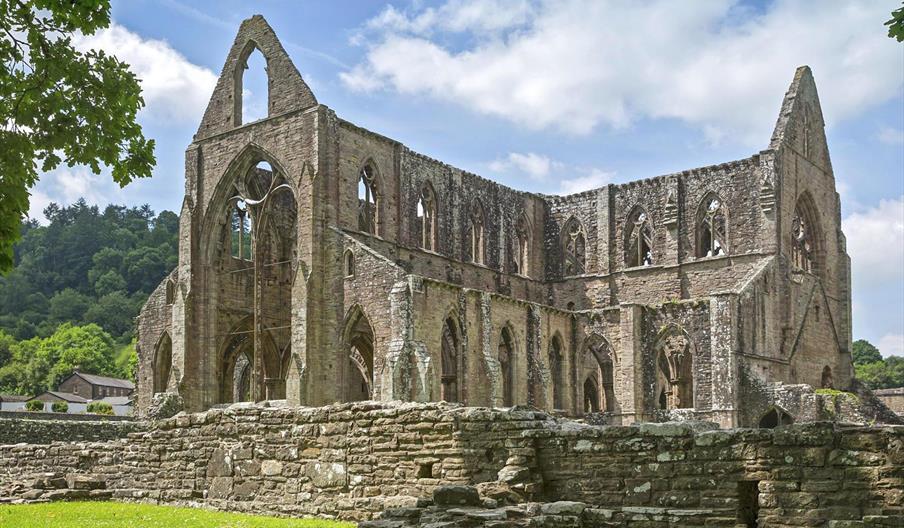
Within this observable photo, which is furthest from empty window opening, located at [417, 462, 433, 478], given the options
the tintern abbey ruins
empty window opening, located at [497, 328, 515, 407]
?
empty window opening, located at [497, 328, 515, 407]

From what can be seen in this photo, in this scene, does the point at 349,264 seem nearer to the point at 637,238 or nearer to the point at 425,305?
the point at 425,305

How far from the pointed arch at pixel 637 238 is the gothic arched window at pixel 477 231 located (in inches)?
239

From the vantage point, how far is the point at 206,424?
18.3 metres

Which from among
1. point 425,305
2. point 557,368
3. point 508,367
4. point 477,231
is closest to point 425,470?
point 425,305

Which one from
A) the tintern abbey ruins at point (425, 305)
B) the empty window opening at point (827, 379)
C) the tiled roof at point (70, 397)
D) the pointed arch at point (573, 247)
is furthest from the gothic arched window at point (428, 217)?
the tiled roof at point (70, 397)

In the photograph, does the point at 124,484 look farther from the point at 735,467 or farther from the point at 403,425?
the point at 735,467

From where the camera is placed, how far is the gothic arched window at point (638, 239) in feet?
145

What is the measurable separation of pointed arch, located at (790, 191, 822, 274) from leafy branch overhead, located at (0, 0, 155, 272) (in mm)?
35205

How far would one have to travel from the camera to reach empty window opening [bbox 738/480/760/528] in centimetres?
1175

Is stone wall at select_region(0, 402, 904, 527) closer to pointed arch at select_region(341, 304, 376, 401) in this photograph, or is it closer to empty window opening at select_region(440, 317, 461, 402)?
empty window opening at select_region(440, 317, 461, 402)

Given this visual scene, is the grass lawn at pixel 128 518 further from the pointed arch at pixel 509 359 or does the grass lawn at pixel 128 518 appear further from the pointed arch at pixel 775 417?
the pointed arch at pixel 775 417

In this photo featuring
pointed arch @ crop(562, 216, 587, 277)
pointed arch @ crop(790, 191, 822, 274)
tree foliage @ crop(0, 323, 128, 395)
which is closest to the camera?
pointed arch @ crop(790, 191, 822, 274)

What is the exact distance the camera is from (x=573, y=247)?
4606 cm

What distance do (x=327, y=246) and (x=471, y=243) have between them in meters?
8.87
